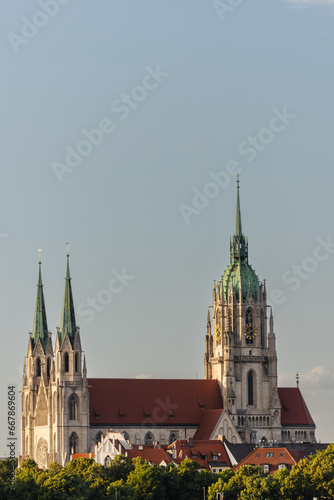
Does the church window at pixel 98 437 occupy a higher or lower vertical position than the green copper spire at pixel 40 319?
lower

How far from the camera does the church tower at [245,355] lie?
16800cm

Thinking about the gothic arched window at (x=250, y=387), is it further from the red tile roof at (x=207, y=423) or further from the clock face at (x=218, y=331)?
the clock face at (x=218, y=331)

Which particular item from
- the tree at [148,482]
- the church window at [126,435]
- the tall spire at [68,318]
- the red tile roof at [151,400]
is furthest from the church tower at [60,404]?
the tree at [148,482]

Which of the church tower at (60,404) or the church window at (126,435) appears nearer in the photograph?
the church tower at (60,404)

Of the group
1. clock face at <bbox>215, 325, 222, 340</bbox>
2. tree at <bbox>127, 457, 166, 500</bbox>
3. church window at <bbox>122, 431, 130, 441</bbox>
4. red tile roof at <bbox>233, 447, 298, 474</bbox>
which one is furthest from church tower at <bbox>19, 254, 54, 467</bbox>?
tree at <bbox>127, 457, 166, 500</bbox>

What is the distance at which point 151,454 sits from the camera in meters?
149

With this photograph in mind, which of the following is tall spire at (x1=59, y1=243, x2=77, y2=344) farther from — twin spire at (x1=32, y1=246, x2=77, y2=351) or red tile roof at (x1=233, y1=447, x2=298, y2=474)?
red tile roof at (x1=233, y1=447, x2=298, y2=474)

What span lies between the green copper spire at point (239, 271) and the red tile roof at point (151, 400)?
1056 cm

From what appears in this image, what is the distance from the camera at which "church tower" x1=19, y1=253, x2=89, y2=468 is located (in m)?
159

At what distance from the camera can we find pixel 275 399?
553 ft

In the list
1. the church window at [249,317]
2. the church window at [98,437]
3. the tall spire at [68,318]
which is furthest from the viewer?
the church window at [249,317]

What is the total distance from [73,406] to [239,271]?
25265 millimetres

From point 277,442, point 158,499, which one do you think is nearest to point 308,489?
point 158,499

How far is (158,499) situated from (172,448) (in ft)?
88.3
